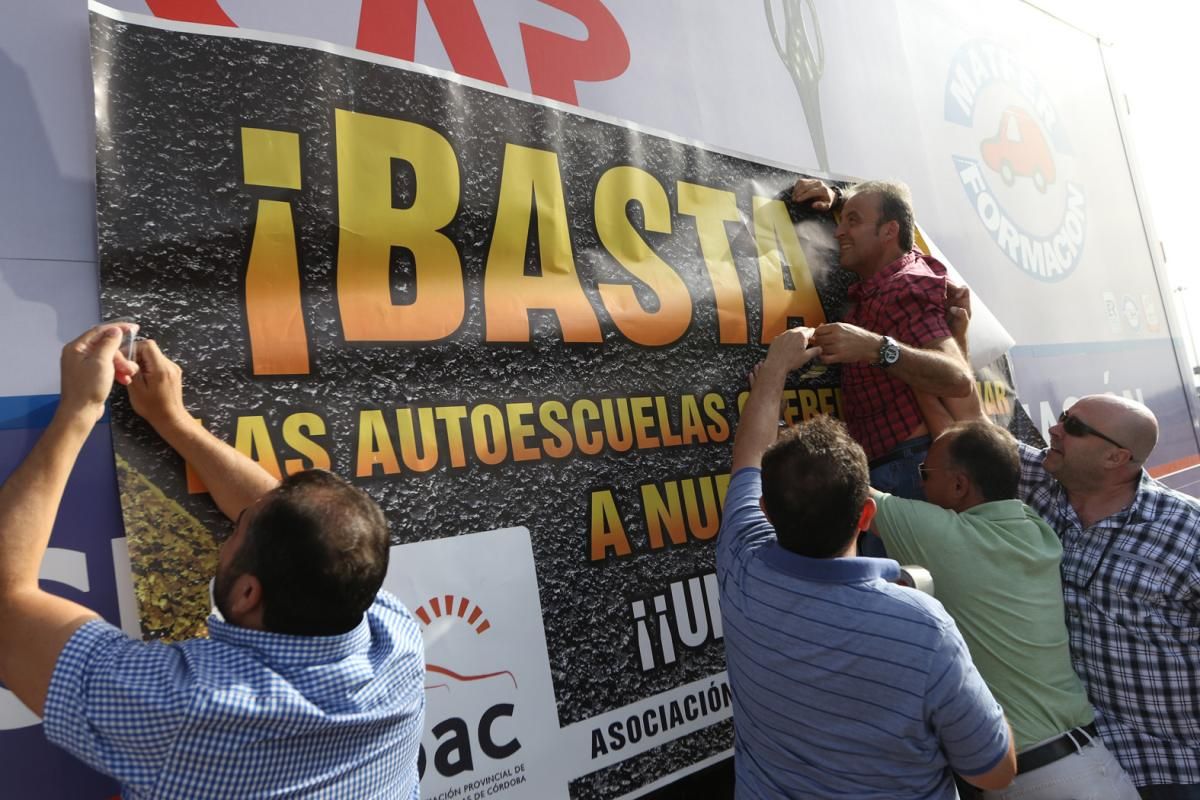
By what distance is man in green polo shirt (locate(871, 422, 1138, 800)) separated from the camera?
1.42 metres

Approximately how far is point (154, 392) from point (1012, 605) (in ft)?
4.64

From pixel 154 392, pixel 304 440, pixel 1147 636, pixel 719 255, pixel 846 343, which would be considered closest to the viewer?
pixel 154 392

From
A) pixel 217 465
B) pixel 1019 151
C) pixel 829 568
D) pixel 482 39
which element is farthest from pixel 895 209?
pixel 217 465

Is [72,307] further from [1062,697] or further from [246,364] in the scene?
[1062,697]

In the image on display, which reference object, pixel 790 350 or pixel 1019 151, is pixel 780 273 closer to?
pixel 790 350

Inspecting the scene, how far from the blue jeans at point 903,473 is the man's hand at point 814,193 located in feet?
2.05

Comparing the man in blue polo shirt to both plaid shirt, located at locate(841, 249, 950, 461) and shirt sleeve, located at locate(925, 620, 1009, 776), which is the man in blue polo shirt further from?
plaid shirt, located at locate(841, 249, 950, 461)

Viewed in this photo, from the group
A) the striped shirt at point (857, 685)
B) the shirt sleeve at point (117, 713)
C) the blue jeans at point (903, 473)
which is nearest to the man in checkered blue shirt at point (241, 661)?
the shirt sleeve at point (117, 713)

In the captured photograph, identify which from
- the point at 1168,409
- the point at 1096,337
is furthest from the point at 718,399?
the point at 1168,409

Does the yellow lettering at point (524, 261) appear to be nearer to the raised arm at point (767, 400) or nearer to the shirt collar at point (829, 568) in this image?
the raised arm at point (767, 400)

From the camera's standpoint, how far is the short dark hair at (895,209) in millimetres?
1951

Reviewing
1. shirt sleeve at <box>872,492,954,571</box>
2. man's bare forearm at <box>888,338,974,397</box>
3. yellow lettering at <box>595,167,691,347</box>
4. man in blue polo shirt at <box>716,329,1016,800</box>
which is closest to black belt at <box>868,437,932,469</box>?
man's bare forearm at <box>888,338,974,397</box>

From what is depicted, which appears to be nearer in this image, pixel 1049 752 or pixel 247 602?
pixel 247 602

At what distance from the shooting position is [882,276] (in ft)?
6.27
